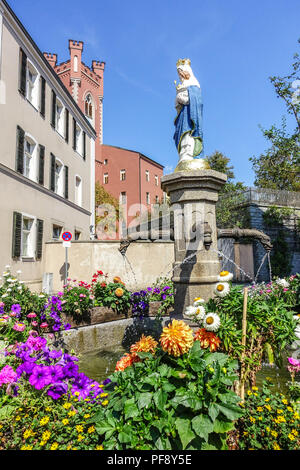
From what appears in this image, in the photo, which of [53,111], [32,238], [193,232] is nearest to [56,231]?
[32,238]

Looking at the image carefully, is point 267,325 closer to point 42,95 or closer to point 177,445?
point 177,445

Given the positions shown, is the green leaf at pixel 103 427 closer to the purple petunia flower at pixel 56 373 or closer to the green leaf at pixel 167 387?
the green leaf at pixel 167 387

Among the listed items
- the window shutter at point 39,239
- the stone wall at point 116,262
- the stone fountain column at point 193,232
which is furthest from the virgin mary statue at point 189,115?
the window shutter at point 39,239

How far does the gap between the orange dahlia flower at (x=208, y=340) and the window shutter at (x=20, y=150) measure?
10206mm

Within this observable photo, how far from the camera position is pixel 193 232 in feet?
13.3

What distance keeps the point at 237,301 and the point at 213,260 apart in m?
1.67

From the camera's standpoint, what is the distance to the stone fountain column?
3979 millimetres

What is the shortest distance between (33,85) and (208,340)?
13.5m

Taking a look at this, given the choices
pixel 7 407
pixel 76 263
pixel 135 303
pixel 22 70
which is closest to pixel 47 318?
pixel 135 303

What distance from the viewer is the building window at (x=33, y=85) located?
1180 cm

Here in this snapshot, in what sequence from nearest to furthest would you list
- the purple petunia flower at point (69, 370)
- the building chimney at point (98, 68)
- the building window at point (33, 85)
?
the purple petunia flower at point (69, 370) → the building window at point (33, 85) → the building chimney at point (98, 68)

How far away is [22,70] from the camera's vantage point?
10773 mm

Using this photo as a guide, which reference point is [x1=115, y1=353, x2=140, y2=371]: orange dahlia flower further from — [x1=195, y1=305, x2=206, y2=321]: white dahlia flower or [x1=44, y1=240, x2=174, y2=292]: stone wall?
[x1=44, y1=240, x2=174, y2=292]: stone wall

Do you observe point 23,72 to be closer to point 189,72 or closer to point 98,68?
point 189,72
